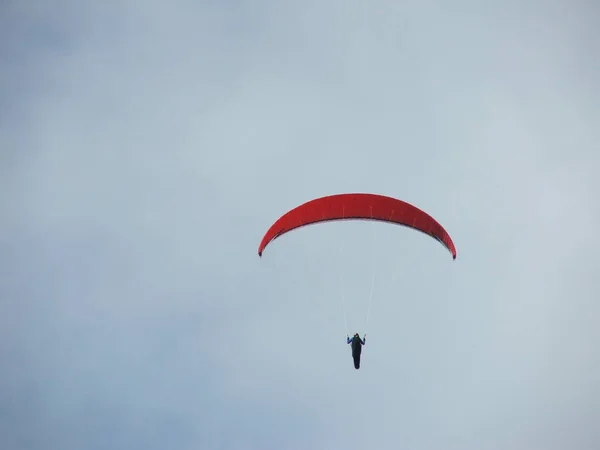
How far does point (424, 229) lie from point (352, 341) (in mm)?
5713

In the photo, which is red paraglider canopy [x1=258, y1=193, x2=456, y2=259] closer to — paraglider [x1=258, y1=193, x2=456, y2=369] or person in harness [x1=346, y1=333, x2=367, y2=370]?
paraglider [x1=258, y1=193, x2=456, y2=369]

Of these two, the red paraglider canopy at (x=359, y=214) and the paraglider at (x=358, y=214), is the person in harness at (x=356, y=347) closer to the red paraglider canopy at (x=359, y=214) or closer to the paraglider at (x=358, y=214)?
the paraglider at (x=358, y=214)

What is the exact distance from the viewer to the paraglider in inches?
1088

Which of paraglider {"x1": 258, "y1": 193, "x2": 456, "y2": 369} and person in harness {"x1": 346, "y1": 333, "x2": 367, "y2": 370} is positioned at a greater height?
paraglider {"x1": 258, "y1": 193, "x2": 456, "y2": 369}

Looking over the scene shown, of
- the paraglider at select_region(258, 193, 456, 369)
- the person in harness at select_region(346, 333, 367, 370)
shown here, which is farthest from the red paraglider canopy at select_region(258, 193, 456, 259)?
the person in harness at select_region(346, 333, 367, 370)

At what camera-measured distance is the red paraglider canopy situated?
2762 centimetres

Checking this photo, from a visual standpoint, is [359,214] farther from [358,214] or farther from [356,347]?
[356,347]

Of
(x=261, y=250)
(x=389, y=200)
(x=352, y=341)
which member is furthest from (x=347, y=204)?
(x=352, y=341)

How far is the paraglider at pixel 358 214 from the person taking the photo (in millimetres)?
27625

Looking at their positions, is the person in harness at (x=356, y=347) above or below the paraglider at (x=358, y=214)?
below

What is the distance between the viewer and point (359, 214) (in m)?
28.1

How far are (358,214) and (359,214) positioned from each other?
0.04 meters

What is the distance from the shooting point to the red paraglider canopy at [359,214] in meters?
27.6

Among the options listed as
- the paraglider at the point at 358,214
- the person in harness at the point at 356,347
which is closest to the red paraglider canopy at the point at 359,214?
the paraglider at the point at 358,214
